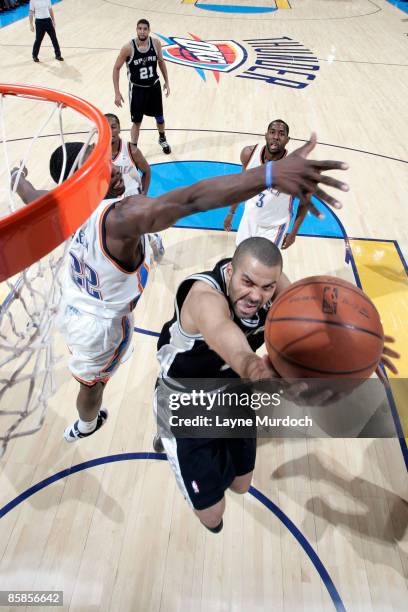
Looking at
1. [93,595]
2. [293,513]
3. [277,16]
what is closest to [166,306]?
[293,513]

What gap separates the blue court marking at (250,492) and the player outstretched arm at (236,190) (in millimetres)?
1390

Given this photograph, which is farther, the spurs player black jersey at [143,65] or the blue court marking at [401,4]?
the blue court marking at [401,4]

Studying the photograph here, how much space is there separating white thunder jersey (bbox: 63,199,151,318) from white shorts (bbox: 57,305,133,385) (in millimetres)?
49

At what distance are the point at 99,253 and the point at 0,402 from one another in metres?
1.35

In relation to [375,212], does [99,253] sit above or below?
above

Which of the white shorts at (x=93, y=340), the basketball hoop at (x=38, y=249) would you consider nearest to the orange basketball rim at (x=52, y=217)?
the basketball hoop at (x=38, y=249)

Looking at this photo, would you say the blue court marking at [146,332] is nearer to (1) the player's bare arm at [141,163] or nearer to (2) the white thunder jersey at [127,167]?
(2) the white thunder jersey at [127,167]

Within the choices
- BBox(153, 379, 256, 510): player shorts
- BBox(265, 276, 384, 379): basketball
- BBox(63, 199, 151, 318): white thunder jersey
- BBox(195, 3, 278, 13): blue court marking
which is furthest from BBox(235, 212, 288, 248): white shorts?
BBox(195, 3, 278, 13): blue court marking

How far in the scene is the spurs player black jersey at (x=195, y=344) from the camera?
1.89 meters

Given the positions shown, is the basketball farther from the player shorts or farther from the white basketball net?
the white basketball net

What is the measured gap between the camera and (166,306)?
368 cm

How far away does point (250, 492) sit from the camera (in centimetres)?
252

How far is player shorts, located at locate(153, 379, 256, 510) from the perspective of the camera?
2.07 metres

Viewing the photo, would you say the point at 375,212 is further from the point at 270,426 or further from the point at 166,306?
the point at 270,426
